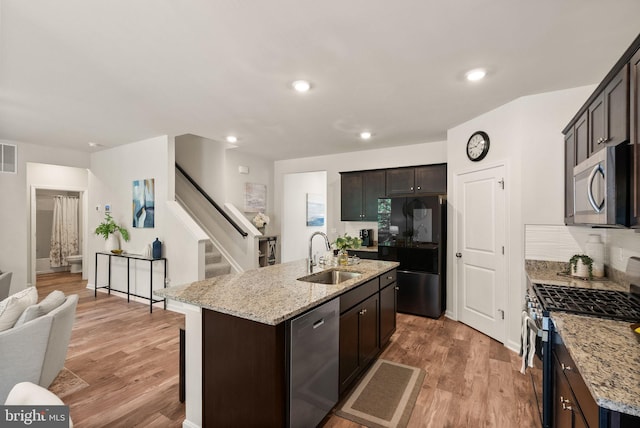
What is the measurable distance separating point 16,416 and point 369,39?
97.9 inches

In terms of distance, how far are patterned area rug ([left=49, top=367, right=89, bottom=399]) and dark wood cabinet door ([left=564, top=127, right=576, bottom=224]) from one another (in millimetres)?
4205

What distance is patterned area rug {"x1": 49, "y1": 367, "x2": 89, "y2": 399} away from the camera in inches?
93.4

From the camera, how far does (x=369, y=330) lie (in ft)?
8.72

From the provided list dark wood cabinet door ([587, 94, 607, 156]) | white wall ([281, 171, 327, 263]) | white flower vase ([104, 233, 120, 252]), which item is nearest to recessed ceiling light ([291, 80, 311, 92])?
dark wood cabinet door ([587, 94, 607, 156])

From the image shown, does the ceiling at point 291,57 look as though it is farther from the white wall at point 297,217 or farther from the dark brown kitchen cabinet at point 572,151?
the white wall at point 297,217

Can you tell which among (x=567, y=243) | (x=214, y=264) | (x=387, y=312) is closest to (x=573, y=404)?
(x=387, y=312)

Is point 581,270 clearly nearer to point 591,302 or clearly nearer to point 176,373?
point 591,302

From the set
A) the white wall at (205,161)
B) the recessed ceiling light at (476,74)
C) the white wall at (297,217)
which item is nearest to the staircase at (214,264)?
the white wall at (205,161)

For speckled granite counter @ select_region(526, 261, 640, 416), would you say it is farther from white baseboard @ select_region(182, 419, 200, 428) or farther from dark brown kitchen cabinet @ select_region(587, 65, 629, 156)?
white baseboard @ select_region(182, 419, 200, 428)

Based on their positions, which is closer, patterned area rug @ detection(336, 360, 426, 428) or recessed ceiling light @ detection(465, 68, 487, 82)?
patterned area rug @ detection(336, 360, 426, 428)

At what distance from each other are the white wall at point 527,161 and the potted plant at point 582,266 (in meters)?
0.40

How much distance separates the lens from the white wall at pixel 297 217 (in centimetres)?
654

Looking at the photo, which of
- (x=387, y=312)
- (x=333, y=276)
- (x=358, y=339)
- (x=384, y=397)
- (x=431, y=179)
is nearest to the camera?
(x=384, y=397)

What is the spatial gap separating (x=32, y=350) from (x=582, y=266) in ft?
13.7
